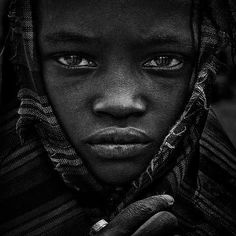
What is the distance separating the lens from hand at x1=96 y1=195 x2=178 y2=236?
126cm

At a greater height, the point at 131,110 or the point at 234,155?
the point at 131,110

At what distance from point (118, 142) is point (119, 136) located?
0.07 feet

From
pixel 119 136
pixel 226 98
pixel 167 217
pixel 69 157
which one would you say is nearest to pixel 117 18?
pixel 119 136

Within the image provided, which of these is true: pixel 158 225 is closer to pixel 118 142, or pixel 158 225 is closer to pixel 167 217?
pixel 167 217

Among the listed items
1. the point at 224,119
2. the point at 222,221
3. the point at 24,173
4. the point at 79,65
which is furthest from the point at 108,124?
the point at 224,119

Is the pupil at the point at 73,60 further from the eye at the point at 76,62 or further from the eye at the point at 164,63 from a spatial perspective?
the eye at the point at 164,63

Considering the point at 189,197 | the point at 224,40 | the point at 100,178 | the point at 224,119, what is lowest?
Answer: the point at 224,119

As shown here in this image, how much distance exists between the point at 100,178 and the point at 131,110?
250 millimetres

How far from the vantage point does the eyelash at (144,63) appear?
1.45 m

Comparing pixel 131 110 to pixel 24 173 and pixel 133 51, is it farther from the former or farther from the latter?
pixel 24 173

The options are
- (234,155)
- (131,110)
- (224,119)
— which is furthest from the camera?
(224,119)

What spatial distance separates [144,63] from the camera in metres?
1.45

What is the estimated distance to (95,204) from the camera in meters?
1.59

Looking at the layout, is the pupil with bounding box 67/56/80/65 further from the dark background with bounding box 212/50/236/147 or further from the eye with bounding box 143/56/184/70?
the dark background with bounding box 212/50/236/147
